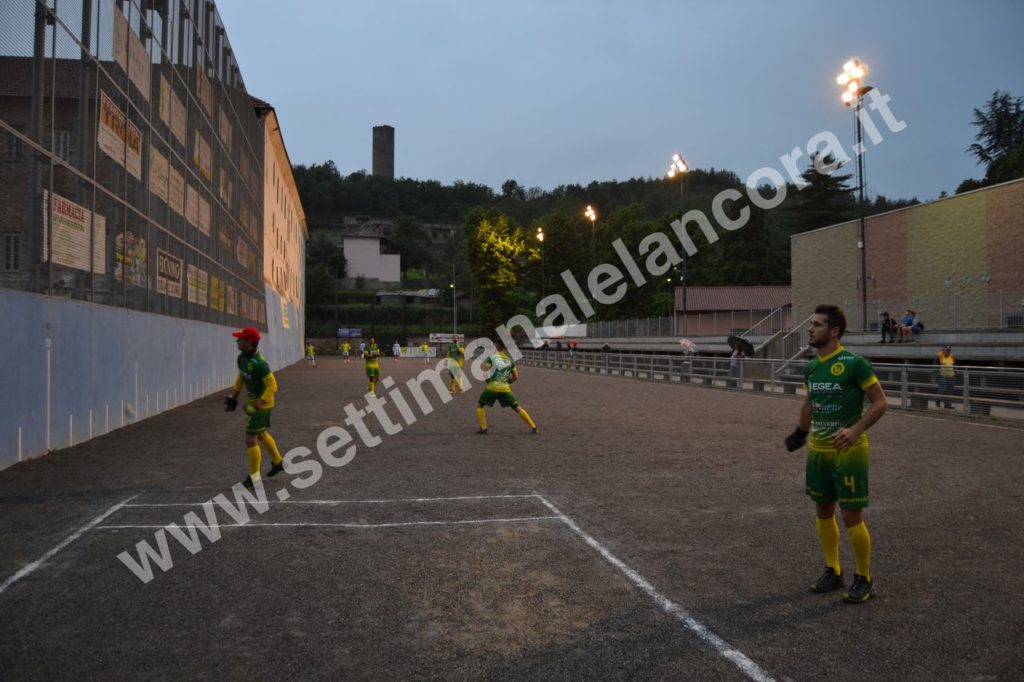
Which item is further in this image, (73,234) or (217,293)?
(217,293)

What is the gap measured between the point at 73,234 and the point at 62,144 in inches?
55.0

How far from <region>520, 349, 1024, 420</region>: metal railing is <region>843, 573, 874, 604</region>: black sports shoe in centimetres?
1287

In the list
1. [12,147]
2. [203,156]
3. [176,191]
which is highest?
[203,156]

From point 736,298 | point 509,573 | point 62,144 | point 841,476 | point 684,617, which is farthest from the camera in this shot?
point 736,298

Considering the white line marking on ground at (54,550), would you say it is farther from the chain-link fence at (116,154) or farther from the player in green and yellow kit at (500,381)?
the player in green and yellow kit at (500,381)

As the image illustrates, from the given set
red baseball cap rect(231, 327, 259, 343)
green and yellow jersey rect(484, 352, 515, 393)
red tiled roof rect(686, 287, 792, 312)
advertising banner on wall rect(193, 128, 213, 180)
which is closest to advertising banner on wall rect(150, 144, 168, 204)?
advertising banner on wall rect(193, 128, 213, 180)

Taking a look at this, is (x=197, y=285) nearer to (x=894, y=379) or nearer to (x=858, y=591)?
(x=894, y=379)

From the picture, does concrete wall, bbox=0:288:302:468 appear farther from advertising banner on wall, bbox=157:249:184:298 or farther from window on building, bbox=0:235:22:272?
advertising banner on wall, bbox=157:249:184:298

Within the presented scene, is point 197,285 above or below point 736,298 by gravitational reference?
below

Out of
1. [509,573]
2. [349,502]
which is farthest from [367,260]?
[509,573]

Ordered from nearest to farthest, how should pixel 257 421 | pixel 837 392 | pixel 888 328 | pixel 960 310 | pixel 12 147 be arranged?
pixel 837 392, pixel 257 421, pixel 12 147, pixel 888 328, pixel 960 310

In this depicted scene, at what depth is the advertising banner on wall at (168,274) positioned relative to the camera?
17612 mm

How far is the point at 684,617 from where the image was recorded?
446cm

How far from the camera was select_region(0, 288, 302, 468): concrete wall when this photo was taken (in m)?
10.1
